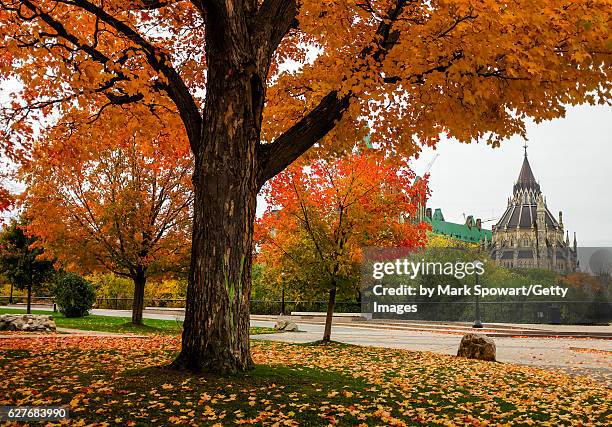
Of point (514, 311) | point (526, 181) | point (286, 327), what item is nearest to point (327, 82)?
point (286, 327)

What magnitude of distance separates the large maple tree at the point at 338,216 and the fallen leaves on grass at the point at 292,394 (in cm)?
611

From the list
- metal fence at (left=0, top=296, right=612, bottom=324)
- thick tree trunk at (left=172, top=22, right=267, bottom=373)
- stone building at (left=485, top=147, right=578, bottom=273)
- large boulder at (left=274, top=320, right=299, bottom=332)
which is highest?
stone building at (left=485, top=147, right=578, bottom=273)

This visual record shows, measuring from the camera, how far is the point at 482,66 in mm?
7559

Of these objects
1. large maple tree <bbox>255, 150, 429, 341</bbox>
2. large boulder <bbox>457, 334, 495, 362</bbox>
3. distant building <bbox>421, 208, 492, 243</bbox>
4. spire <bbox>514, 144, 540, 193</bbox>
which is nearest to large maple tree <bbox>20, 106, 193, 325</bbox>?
large maple tree <bbox>255, 150, 429, 341</bbox>

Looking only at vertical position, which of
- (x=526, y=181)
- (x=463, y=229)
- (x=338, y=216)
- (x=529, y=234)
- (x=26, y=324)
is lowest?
(x=26, y=324)

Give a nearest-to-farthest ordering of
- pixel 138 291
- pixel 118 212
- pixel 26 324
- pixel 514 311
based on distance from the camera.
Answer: pixel 26 324 < pixel 118 212 < pixel 138 291 < pixel 514 311

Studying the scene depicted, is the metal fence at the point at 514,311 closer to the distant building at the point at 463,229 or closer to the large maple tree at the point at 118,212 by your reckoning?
the large maple tree at the point at 118,212

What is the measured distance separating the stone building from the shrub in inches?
3737

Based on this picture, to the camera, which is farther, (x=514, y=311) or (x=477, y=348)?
(x=514, y=311)

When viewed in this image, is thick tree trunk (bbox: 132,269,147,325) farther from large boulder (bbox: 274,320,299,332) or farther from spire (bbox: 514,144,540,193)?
spire (bbox: 514,144,540,193)

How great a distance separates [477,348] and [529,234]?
4600 inches

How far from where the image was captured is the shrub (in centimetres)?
2764

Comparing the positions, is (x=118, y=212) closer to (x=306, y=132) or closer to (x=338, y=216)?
(x=338, y=216)

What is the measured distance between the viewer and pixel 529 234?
398 feet
